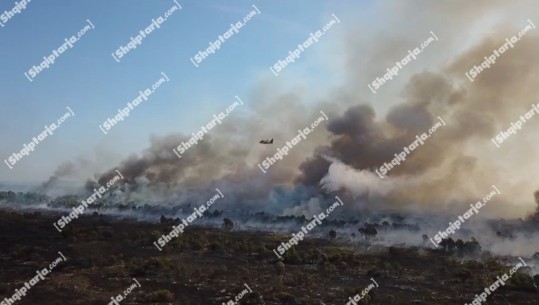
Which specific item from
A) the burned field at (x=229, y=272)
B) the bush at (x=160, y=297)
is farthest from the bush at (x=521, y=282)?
the bush at (x=160, y=297)

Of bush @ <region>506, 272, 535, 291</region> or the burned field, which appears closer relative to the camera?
the burned field

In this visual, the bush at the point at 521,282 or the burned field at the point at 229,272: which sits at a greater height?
the burned field at the point at 229,272

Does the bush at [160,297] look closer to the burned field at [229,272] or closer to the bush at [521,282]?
the burned field at [229,272]

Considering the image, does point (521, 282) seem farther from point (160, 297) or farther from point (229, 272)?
point (160, 297)

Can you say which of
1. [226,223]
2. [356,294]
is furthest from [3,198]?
[356,294]

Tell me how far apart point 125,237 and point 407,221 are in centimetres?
6049

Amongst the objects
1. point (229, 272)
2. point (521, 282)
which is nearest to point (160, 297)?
point (229, 272)

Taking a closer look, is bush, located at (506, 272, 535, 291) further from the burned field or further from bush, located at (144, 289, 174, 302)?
bush, located at (144, 289, 174, 302)

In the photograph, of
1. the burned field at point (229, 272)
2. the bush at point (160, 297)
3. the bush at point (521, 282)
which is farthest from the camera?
the bush at point (521, 282)

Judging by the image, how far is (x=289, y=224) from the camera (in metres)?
→ 96.1

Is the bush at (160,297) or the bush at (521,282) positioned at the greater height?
the bush at (160,297)

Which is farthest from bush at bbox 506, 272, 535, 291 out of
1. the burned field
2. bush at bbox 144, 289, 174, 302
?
bush at bbox 144, 289, 174, 302

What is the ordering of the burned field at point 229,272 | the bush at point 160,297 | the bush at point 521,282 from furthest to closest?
the bush at point 521,282
the burned field at point 229,272
the bush at point 160,297

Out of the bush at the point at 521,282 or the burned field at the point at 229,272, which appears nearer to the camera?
the burned field at the point at 229,272
